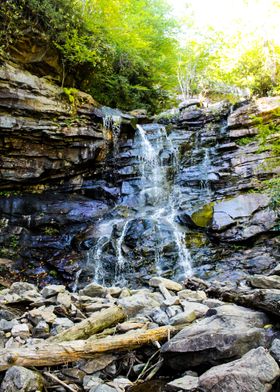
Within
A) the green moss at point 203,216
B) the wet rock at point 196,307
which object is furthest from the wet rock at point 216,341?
the green moss at point 203,216

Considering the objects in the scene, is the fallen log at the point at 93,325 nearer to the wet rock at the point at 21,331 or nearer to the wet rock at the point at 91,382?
the wet rock at the point at 21,331

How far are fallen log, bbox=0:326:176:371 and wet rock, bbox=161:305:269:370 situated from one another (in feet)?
1.17

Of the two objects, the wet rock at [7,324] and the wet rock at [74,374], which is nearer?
the wet rock at [74,374]

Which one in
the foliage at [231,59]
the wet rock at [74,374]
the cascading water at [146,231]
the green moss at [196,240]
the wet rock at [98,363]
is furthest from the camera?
the foliage at [231,59]

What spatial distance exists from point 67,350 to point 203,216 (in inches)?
278

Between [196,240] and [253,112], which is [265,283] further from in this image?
[253,112]

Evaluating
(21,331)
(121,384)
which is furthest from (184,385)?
(21,331)

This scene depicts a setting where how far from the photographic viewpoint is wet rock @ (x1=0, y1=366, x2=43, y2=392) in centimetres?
266

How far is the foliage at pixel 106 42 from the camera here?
34.2ft

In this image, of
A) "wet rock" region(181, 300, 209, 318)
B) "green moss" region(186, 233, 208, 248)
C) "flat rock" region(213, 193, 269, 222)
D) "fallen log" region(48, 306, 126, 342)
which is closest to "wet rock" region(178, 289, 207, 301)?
"wet rock" region(181, 300, 209, 318)

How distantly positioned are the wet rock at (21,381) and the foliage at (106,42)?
33.1ft

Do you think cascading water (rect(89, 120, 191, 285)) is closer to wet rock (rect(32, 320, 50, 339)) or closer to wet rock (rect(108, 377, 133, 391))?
wet rock (rect(32, 320, 50, 339))

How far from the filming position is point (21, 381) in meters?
2.69

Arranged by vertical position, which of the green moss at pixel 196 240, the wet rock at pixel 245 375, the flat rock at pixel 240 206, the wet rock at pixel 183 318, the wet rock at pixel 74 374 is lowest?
the green moss at pixel 196 240
